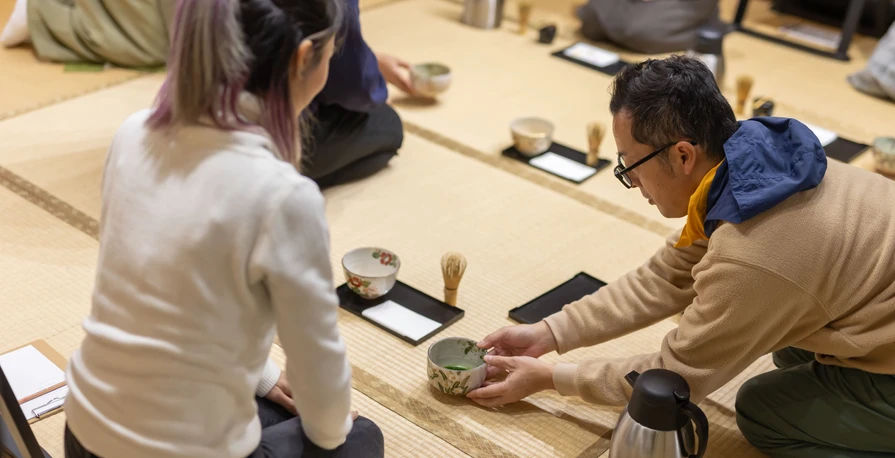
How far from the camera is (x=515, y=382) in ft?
6.60

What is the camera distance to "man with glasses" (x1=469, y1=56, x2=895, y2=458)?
5.49 feet

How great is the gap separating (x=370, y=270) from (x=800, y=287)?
1.17 meters

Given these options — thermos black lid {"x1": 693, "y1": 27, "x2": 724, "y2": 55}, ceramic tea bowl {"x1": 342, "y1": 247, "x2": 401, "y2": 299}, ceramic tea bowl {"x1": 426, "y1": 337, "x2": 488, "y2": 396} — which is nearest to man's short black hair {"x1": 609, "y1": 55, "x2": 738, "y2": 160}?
ceramic tea bowl {"x1": 426, "y1": 337, "x2": 488, "y2": 396}

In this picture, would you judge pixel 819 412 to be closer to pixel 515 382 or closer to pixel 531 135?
pixel 515 382

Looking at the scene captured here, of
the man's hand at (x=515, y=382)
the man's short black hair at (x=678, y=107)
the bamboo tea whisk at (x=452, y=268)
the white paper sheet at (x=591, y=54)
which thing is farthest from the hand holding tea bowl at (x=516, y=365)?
the white paper sheet at (x=591, y=54)

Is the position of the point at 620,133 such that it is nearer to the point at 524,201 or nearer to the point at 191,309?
the point at 191,309

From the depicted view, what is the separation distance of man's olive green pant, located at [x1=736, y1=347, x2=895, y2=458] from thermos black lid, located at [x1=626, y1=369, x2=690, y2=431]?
0.39 m

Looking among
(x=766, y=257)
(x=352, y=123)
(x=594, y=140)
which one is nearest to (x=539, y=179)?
(x=594, y=140)

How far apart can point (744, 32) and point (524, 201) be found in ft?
8.36

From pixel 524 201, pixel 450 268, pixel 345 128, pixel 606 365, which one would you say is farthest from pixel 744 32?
pixel 606 365

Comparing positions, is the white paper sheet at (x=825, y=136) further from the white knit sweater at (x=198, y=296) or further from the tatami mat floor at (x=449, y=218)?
the white knit sweater at (x=198, y=296)

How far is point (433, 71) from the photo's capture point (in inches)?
148

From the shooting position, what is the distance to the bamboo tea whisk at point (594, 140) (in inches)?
126

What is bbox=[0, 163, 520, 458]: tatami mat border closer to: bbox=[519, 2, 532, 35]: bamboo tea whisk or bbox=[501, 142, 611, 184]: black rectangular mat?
bbox=[501, 142, 611, 184]: black rectangular mat
